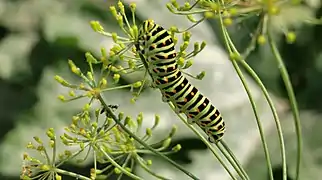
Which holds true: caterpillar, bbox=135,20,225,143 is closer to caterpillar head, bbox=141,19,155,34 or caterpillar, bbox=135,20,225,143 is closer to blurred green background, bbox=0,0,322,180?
caterpillar head, bbox=141,19,155,34

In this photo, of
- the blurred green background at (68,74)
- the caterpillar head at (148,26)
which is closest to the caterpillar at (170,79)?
the caterpillar head at (148,26)

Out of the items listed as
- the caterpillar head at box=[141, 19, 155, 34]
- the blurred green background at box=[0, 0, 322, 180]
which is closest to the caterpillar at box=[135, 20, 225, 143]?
the caterpillar head at box=[141, 19, 155, 34]

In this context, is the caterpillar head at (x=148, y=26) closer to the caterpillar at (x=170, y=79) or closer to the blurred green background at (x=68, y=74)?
the caterpillar at (x=170, y=79)

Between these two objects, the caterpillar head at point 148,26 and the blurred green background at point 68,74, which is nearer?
the caterpillar head at point 148,26

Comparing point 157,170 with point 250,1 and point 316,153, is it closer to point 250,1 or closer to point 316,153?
point 316,153

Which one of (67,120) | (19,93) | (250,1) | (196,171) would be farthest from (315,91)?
(250,1)

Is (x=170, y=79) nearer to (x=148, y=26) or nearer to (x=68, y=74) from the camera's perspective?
(x=148, y=26)
